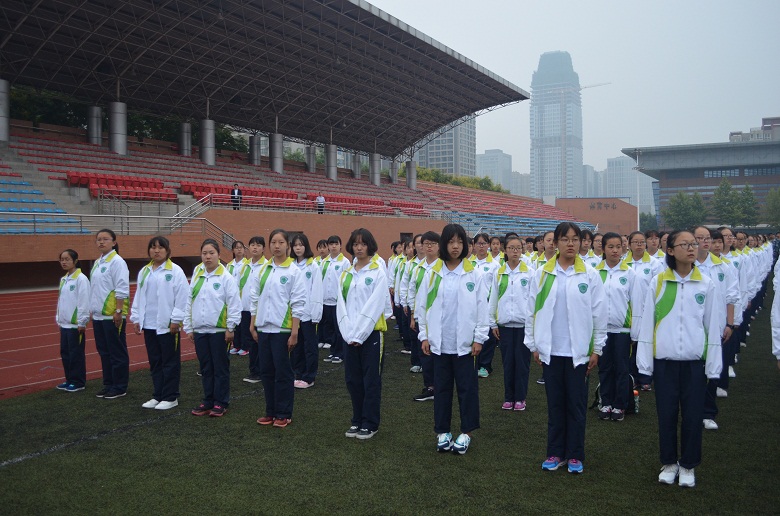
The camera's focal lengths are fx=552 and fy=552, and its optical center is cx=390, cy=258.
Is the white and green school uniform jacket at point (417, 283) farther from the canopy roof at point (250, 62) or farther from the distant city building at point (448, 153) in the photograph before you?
the distant city building at point (448, 153)

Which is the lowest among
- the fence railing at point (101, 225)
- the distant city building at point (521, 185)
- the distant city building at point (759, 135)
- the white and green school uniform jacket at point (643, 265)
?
the white and green school uniform jacket at point (643, 265)

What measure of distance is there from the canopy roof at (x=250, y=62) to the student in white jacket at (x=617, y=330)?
2064cm

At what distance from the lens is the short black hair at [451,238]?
4738 millimetres

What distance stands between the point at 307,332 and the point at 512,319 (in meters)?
2.87

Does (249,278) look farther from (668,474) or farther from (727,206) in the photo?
(727,206)

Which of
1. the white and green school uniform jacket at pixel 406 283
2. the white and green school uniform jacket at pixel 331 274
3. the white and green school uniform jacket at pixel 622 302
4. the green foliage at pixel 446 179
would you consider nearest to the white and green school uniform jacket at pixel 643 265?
the white and green school uniform jacket at pixel 622 302

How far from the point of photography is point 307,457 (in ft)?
15.6

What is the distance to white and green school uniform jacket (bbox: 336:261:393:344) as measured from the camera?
201 inches

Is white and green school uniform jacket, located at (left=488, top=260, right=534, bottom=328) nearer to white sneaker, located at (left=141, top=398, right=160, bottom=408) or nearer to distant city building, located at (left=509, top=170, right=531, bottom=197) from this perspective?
white sneaker, located at (left=141, top=398, right=160, bottom=408)

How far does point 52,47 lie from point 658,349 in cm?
2532

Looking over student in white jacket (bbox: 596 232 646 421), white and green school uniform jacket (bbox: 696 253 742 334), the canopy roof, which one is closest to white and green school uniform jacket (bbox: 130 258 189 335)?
student in white jacket (bbox: 596 232 646 421)

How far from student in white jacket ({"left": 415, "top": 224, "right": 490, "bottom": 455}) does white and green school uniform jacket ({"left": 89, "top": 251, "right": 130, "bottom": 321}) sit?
4.19m

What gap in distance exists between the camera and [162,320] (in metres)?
6.30

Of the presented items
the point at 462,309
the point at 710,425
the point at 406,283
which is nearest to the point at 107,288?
the point at 406,283
